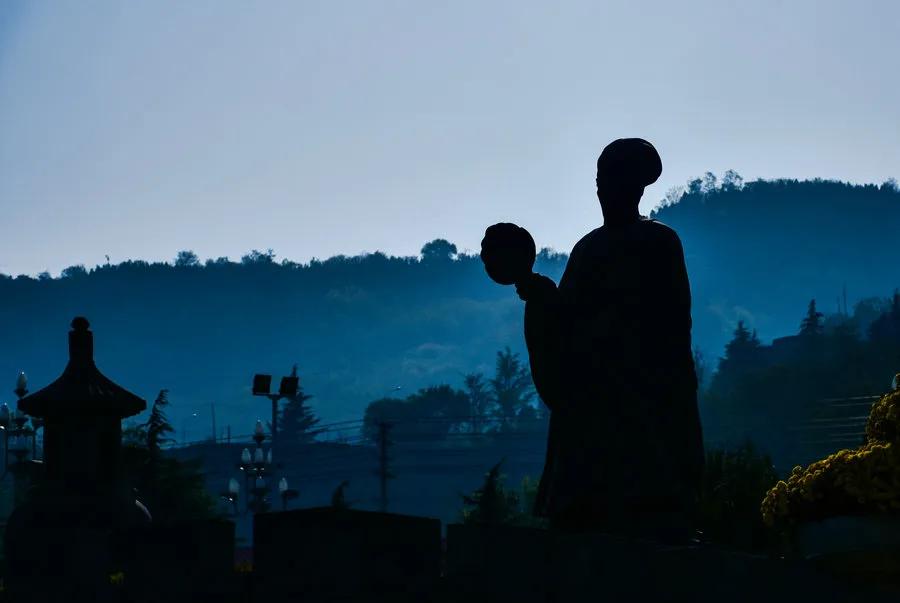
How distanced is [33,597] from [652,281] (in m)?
5.91

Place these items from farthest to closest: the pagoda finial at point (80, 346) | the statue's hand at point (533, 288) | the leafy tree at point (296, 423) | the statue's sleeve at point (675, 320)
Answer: the leafy tree at point (296, 423) → the pagoda finial at point (80, 346) → the statue's hand at point (533, 288) → the statue's sleeve at point (675, 320)

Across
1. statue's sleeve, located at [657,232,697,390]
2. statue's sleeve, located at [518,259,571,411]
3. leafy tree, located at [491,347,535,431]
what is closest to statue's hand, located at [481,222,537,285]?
statue's sleeve, located at [518,259,571,411]

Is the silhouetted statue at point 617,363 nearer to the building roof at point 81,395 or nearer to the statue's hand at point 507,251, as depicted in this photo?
the statue's hand at point 507,251

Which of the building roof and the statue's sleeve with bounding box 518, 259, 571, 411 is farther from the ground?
the building roof

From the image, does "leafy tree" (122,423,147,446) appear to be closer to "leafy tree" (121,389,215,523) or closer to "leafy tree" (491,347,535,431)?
"leafy tree" (121,389,215,523)

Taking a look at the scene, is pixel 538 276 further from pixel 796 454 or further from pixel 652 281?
pixel 796 454

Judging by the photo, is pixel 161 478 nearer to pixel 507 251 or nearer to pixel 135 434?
pixel 135 434

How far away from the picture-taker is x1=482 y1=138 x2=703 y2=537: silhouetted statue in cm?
676

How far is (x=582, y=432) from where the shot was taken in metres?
6.97

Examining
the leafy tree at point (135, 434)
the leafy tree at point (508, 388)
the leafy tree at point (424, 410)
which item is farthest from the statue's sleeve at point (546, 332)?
the leafy tree at point (508, 388)

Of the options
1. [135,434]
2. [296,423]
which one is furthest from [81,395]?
[296,423]

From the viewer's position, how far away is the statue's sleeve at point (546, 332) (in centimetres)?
711

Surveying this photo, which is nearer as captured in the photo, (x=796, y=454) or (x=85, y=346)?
(x=85, y=346)

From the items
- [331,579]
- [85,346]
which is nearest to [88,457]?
[85,346]
